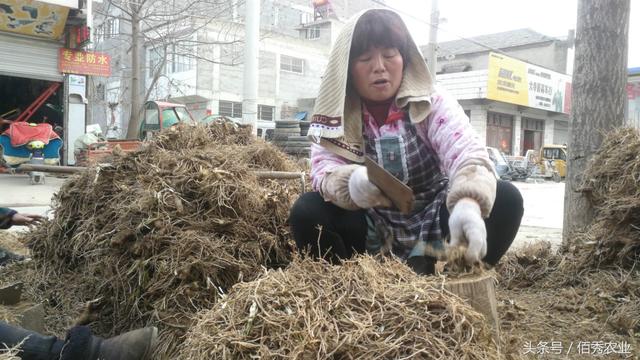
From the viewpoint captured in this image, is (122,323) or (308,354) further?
(122,323)

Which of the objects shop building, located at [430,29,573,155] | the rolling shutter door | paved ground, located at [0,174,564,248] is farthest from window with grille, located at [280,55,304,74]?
paved ground, located at [0,174,564,248]

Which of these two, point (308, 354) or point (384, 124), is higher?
point (384, 124)

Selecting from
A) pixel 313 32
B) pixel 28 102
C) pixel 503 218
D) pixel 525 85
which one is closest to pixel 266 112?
pixel 313 32

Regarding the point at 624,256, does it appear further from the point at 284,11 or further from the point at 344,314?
the point at 284,11

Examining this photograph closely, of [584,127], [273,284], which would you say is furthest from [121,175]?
[584,127]

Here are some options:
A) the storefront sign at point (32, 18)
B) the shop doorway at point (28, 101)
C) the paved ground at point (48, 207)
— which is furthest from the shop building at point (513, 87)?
the storefront sign at point (32, 18)

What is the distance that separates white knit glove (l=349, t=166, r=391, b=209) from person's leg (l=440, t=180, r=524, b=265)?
430mm

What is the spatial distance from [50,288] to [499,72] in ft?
88.2

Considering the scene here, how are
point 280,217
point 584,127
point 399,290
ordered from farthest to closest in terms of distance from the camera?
point 584,127
point 280,217
point 399,290

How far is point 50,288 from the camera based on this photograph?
109 inches

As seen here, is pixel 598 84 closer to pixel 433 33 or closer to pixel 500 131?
pixel 433 33

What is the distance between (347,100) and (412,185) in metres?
0.47

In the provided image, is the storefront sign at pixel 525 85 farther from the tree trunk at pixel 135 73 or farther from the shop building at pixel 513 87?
the tree trunk at pixel 135 73

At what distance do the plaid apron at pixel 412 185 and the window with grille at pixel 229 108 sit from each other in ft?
82.9
